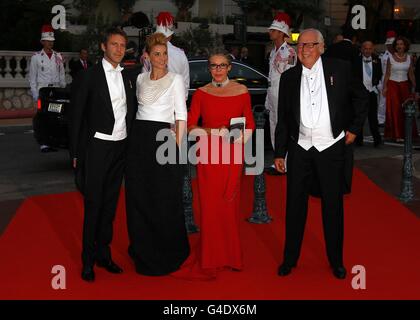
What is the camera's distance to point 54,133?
10.2m

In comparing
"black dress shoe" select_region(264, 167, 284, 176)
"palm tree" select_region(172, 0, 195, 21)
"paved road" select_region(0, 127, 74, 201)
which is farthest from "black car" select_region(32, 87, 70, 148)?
"palm tree" select_region(172, 0, 195, 21)

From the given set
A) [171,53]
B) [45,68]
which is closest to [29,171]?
[45,68]

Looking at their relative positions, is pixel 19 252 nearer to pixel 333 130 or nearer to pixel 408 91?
pixel 333 130

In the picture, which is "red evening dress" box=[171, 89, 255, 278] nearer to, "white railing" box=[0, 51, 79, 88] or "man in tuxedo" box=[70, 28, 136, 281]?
"man in tuxedo" box=[70, 28, 136, 281]

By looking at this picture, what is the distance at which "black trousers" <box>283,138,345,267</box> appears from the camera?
210 inches

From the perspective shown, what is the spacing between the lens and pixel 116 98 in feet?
17.3

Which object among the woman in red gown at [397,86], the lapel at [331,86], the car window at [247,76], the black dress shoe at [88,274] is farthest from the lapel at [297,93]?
the woman in red gown at [397,86]

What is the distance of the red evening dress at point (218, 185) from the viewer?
5.48 metres

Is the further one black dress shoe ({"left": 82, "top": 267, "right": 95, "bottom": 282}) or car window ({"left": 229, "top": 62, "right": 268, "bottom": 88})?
car window ({"left": 229, "top": 62, "right": 268, "bottom": 88})

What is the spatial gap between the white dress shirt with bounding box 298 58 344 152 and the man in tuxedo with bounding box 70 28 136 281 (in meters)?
1.30

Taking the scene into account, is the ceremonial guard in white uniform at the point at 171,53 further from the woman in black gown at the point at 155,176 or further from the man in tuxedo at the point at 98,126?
the man in tuxedo at the point at 98,126

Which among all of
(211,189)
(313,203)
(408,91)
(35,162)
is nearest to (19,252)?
(211,189)

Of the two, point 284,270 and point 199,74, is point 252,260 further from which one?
point 199,74

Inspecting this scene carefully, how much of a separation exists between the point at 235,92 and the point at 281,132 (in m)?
0.47
